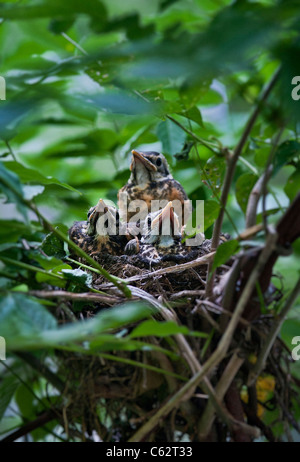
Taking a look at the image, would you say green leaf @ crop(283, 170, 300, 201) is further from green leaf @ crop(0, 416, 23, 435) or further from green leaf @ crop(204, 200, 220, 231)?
green leaf @ crop(0, 416, 23, 435)

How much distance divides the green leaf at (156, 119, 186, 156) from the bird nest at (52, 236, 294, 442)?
0.41 m

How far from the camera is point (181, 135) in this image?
4.61 feet

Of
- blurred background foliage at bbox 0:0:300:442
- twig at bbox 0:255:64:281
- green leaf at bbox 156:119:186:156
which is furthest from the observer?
green leaf at bbox 156:119:186:156

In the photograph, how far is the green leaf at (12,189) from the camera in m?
0.72

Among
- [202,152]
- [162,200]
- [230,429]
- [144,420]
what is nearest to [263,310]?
[230,429]

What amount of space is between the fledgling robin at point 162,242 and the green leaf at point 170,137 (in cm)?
18

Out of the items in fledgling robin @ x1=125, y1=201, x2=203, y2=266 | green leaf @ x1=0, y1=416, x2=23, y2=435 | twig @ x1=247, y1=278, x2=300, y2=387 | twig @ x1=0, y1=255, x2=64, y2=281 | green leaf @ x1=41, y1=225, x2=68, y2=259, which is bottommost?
twig @ x1=247, y1=278, x2=300, y2=387

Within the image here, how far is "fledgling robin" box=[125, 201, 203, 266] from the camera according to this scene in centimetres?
143

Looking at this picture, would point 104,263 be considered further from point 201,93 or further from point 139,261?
point 201,93

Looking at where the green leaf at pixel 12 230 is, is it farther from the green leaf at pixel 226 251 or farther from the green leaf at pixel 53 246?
the green leaf at pixel 226 251

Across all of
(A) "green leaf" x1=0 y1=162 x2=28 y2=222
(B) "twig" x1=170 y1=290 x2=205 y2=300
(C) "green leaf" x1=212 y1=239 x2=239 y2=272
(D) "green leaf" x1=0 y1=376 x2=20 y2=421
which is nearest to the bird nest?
(B) "twig" x1=170 y1=290 x2=205 y2=300
